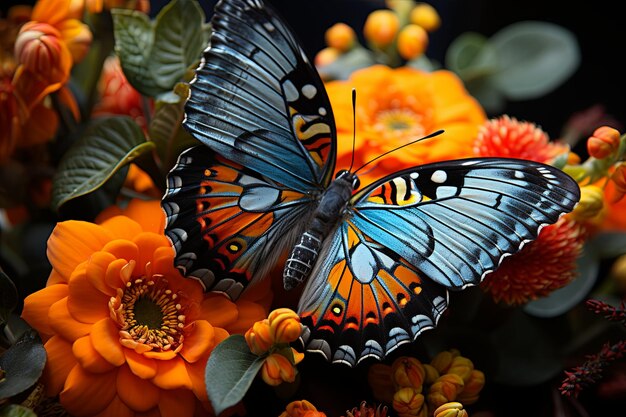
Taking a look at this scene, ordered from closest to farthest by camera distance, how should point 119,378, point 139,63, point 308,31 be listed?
point 119,378, point 139,63, point 308,31

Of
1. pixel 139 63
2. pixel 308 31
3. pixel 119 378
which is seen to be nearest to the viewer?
pixel 119 378

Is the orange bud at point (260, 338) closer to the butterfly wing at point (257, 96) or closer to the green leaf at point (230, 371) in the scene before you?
the green leaf at point (230, 371)

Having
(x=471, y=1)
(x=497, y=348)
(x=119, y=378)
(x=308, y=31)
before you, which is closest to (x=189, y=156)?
(x=119, y=378)

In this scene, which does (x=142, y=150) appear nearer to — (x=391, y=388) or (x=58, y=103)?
(x=58, y=103)

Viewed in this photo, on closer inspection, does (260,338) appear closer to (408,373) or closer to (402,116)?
(408,373)

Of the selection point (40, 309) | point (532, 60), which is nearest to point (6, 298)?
point (40, 309)

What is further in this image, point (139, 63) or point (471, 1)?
point (471, 1)

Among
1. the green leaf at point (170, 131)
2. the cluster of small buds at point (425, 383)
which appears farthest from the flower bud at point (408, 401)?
the green leaf at point (170, 131)
